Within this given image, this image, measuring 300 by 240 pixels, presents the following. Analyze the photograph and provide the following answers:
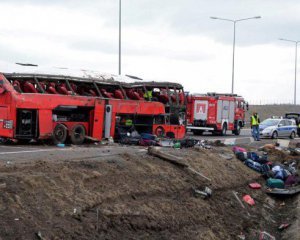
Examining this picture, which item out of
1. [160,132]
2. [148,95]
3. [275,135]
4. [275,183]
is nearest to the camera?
[275,183]

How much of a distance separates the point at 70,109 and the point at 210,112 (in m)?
16.4

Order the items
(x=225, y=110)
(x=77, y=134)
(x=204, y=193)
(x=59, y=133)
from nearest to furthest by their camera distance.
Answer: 1. (x=204, y=193)
2. (x=59, y=133)
3. (x=77, y=134)
4. (x=225, y=110)

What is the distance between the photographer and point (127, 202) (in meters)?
10.2

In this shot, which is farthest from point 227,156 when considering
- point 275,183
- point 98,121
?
point 98,121

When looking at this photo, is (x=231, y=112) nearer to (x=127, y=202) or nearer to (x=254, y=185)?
(x=254, y=185)

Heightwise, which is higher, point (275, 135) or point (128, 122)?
point (128, 122)

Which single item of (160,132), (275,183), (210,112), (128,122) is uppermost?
(210,112)

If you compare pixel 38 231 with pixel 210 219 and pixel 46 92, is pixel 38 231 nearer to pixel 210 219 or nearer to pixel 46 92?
pixel 210 219

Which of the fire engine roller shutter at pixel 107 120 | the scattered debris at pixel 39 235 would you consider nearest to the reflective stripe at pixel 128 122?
the fire engine roller shutter at pixel 107 120

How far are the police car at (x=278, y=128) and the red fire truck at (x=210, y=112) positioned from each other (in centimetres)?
245

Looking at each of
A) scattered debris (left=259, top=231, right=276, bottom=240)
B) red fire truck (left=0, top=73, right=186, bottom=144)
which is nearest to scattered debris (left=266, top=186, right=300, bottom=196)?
scattered debris (left=259, top=231, right=276, bottom=240)

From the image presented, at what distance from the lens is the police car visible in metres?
34.2

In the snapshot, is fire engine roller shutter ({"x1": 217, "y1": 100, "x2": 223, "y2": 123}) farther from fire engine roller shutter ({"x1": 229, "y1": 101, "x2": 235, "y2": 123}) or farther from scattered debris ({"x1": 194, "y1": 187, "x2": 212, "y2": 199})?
scattered debris ({"x1": 194, "y1": 187, "x2": 212, "y2": 199})

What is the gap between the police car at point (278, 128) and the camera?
3416cm
